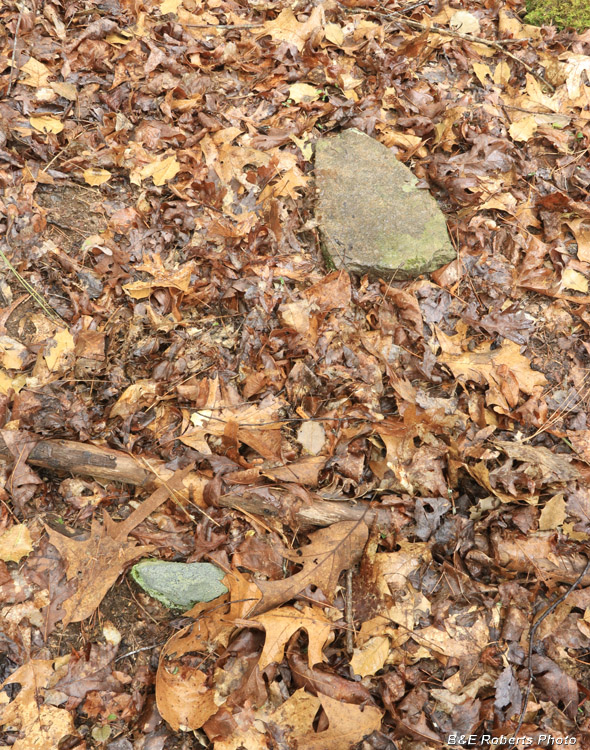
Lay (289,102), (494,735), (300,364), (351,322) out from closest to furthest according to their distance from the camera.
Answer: (494,735) → (300,364) → (351,322) → (289,102)

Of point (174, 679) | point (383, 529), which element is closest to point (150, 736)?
point (174, 679)

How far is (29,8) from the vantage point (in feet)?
12.0

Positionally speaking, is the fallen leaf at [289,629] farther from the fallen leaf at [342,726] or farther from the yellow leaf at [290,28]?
the yellow leaf at [290,28]

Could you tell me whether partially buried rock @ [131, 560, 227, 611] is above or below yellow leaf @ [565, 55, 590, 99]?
below

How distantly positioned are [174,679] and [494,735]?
1.36 meters

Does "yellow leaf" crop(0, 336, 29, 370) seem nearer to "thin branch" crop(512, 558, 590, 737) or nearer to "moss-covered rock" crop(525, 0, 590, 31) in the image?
"thin branch" crop(512, 558, 590, 737)

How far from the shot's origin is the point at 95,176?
3260 mm

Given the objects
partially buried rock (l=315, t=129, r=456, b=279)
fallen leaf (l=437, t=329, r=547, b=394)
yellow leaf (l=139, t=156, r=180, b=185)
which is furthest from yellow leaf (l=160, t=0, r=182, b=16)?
fallen leaf (l=437, t=329, r=547, b=394)

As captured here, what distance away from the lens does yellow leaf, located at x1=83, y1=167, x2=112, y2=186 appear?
10.7 feet

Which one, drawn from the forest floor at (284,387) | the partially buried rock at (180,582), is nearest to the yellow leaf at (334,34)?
the forest floor at (284,387)

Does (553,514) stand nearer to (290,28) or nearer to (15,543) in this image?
(15,543)

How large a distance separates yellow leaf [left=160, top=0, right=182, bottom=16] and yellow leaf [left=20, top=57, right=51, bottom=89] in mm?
1016

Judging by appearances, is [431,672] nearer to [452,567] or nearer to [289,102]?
[452,567]

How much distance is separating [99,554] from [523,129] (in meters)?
3.85
